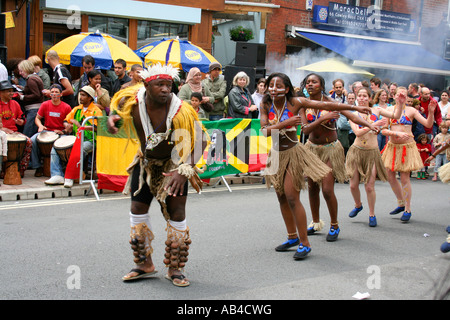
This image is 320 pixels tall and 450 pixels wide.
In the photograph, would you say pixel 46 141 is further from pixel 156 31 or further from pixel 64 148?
pixel 156 31

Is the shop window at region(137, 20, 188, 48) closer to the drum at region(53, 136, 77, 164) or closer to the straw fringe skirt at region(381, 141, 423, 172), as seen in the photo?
the drum at region(53, 136, 77, 164)

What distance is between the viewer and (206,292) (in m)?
4.88

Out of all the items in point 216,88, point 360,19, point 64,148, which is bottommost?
point 64,148

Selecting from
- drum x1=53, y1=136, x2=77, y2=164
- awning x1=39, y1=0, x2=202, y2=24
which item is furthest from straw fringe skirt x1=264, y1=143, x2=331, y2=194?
awning x1=39, y1=0, x2=202, y2=24

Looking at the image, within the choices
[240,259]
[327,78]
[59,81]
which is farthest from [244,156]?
[327,78]

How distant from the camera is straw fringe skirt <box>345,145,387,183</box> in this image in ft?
26.3

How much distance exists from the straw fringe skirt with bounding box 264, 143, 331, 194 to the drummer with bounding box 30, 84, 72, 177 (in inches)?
207

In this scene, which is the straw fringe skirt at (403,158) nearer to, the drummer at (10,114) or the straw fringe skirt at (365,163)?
the straw fringe skirt at (365,163)

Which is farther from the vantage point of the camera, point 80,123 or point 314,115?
point 80,123

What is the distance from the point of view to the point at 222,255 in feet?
20.0

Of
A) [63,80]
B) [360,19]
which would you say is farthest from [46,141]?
[360,19]

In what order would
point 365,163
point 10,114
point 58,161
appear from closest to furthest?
point 365,163 → point 58,161 → point 10,114

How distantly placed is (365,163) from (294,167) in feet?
7.57
